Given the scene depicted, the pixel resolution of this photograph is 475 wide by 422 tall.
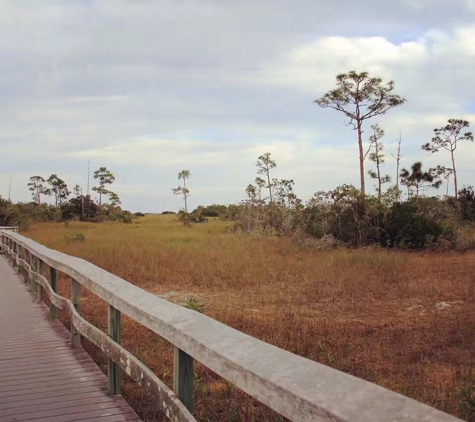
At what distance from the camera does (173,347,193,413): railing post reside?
2432mm

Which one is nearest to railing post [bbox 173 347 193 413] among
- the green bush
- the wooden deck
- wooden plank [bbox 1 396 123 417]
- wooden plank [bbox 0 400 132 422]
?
the wooden deck

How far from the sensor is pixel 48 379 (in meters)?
4.01

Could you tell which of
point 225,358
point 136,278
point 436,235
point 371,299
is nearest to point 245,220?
point 436,235

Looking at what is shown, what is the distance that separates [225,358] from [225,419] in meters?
2.37

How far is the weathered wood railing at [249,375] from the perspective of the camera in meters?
1.26

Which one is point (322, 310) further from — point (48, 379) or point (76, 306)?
point (48, 379)

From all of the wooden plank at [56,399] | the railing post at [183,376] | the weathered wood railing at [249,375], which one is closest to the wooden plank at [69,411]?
the wooden plank at [56,399]

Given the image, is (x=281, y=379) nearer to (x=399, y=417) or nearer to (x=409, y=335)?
(x=399, y=417)

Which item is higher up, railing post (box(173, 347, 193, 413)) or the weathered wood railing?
the weathered wood railing

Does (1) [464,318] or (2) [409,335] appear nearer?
(2) [409,335]

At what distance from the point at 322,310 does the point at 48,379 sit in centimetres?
611

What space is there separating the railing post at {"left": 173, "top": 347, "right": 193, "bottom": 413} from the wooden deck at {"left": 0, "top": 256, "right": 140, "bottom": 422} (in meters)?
0.92

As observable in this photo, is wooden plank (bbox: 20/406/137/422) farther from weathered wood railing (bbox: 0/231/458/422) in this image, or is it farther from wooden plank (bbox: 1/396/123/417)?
weathered wood railing (bbox: 0/231/458/422)

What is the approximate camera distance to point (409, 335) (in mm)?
7430
